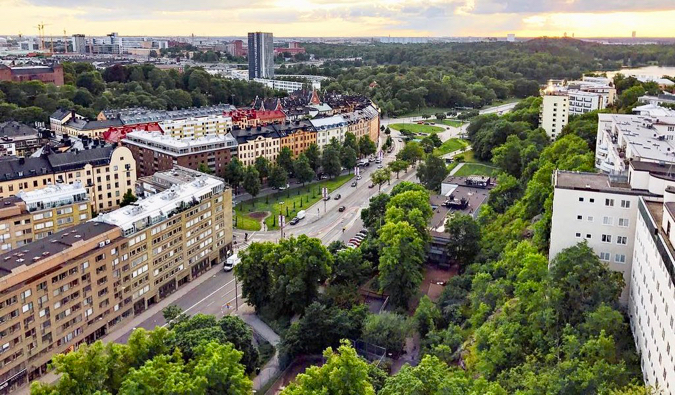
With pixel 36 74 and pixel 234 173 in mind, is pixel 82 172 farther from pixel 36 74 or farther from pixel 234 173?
pixel 36 74

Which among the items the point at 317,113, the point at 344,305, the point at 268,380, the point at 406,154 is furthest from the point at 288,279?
the point at 317,113

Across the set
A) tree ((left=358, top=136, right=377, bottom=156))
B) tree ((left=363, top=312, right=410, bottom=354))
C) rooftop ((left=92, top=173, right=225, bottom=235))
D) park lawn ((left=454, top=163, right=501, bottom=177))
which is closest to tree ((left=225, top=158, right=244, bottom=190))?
rooftop ((left=92, top=173, right=225, bottom=235))

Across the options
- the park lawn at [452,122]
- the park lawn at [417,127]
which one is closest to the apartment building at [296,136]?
the park lawn at [417,127]

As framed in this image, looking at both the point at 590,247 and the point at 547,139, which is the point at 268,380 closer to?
the point at 590,247

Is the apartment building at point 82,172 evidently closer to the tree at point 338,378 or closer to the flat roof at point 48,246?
the flat roof at point 48,246

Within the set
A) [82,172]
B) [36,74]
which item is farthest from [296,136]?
[36,74]

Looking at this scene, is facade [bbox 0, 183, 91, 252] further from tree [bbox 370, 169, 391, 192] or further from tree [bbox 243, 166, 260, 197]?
tree [bbox 370, 169, 391, 192]
